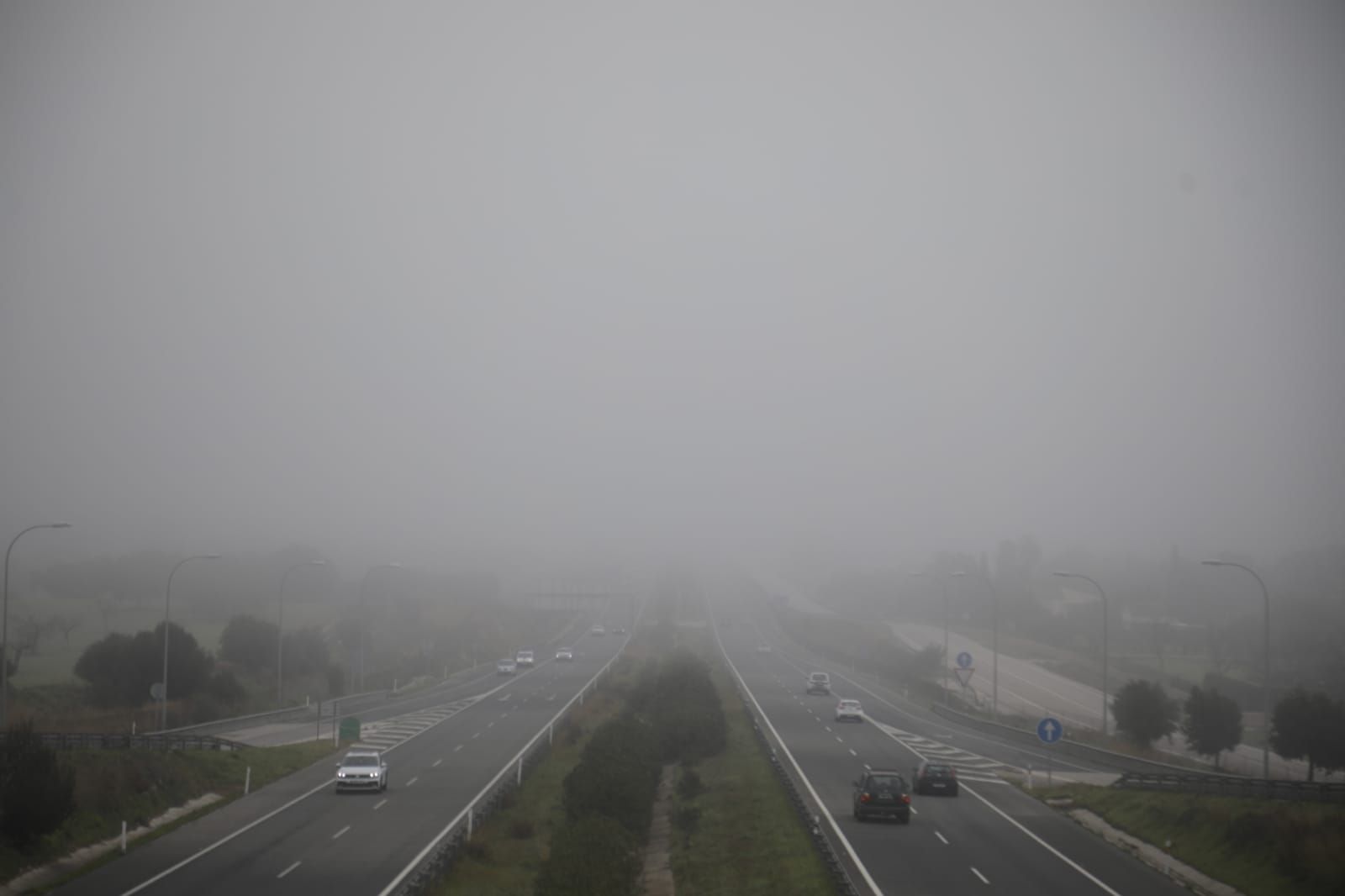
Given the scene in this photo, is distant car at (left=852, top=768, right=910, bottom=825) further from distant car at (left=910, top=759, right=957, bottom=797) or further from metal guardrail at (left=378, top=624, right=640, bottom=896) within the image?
metal guardrail at (left=378, top=624, right=640, bottom=896)

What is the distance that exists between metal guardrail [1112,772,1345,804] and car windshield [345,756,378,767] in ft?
82.9

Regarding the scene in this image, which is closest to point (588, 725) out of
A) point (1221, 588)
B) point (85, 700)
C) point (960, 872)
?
point (85, 700)

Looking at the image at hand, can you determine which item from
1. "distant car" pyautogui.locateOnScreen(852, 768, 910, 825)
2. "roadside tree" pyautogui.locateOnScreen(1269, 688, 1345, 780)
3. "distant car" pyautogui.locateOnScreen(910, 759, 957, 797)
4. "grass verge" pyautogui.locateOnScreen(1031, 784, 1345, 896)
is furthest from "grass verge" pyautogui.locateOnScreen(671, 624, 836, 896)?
"roadside tree" pyautogui.locateOnScreen(1269, 688, 1345, 780)

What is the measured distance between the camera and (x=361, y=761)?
3991 centimetres

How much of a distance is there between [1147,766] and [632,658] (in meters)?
67.3

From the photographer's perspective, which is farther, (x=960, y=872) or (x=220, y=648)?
(x=220, y=648)

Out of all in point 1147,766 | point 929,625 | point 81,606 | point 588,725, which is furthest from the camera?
point 929,625

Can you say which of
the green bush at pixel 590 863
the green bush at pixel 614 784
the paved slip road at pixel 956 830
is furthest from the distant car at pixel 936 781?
the green bush at pixel 590 863

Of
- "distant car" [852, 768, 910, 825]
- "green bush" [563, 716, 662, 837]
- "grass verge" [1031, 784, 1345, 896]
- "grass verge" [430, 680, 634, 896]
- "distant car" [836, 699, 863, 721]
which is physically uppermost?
"grass verge" [1031, 784, 1345, 896]

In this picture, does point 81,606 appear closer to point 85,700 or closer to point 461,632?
point 461,632

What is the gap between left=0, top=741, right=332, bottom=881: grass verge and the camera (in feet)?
93.5

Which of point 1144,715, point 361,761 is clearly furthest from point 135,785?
point 1144,715

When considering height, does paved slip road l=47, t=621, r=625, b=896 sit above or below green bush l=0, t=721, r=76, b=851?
below

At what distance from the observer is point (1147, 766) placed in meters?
47.4
